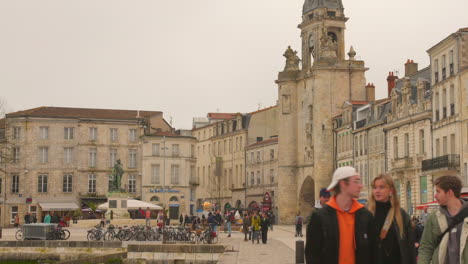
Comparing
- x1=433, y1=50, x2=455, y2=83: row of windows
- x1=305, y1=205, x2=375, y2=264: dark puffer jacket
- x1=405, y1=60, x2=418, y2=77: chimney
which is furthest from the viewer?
x1=405, y1=60, x2=418, y2=77: chimney

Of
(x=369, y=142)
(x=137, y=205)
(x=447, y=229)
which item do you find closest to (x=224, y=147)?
(x=369, y=142)

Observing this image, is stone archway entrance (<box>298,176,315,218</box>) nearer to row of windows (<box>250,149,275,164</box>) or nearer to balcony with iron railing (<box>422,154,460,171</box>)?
row of windows (<box>250,149,275,164</box>)

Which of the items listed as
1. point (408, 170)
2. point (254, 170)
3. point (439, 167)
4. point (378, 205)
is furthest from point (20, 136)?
point (378, 205)

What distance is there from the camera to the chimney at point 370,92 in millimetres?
75756

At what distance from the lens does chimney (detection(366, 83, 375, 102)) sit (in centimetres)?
7576

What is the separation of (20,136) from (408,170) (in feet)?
129

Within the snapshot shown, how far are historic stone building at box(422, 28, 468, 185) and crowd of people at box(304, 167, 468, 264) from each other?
36916 millimetres

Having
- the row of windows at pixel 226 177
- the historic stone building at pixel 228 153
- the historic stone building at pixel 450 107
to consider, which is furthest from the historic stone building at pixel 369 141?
the row of windows at pixel 226 177

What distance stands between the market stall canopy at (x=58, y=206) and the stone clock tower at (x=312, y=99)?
17553 mm

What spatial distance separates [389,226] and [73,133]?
76492mm

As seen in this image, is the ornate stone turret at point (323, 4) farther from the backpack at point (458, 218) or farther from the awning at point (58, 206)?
the backpack at point (458, 218)

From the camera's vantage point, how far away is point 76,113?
3339 inches

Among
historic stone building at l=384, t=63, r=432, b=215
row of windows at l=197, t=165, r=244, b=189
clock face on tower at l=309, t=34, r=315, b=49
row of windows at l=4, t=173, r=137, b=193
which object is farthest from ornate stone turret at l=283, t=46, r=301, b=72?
historic stone building at l=384, t=63, r=432, b=215

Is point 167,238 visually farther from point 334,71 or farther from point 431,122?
point 334,71
